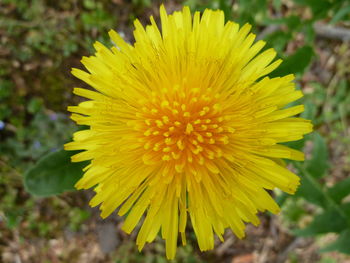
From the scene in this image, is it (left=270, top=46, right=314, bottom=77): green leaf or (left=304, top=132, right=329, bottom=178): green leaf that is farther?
(left=304, top=132, right=329, bottom=178): green leaf

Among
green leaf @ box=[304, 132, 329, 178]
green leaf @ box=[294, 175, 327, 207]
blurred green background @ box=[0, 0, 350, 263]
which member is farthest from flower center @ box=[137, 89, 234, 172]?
blurred green background @ box=[0, 0, 350, 263]

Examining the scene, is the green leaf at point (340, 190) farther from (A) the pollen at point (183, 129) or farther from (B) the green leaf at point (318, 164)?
(A) the pollen at point (183, 129)

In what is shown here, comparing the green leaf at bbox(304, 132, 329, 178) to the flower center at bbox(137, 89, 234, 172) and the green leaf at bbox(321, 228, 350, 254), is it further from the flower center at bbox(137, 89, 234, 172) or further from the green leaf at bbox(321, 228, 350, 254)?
the flower center at bbox(137, 89, 234, 172)

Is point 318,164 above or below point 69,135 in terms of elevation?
below

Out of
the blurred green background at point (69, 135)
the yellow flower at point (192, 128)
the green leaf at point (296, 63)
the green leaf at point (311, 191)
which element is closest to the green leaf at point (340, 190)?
the green leaf at point (311, 191)

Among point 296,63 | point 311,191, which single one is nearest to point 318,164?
point 311,191

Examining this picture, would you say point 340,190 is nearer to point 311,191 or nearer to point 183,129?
point 311,191
